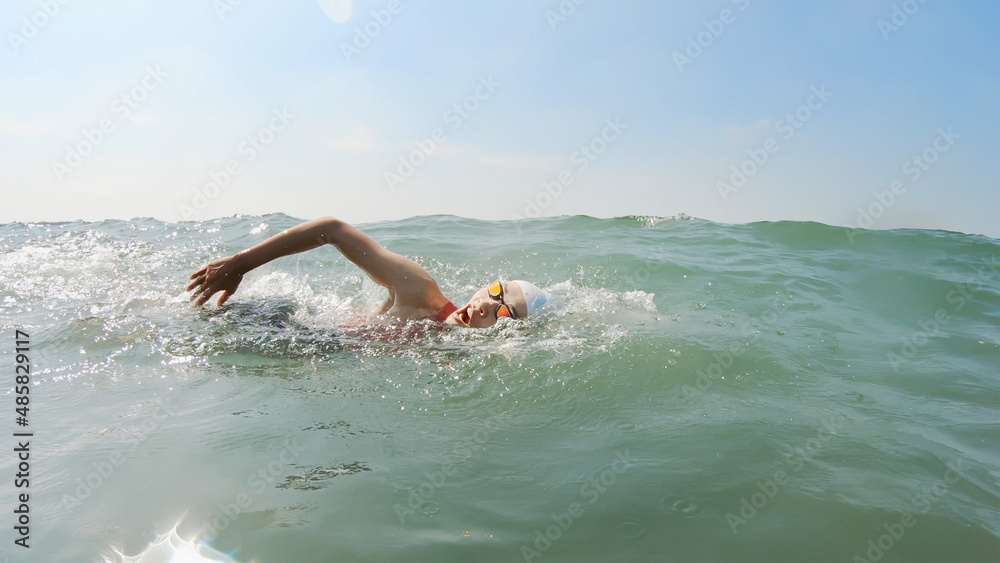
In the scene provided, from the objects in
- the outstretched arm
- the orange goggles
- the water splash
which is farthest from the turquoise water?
the outstretched arm

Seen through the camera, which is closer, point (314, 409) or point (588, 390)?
point (314, 409)

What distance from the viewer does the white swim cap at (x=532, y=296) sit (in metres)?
5.16

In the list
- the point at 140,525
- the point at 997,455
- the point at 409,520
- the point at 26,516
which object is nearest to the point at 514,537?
the point at 409,520

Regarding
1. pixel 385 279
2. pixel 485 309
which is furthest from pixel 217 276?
pixel 485 309

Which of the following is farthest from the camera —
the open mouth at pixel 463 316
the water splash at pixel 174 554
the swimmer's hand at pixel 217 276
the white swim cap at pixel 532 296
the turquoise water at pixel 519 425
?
the white swim cap at pixel 532 296

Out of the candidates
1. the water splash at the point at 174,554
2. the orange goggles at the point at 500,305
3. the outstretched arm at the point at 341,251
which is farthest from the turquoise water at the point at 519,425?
the outstretched arm at the point at 341,251

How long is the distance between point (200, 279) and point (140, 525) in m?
2.48

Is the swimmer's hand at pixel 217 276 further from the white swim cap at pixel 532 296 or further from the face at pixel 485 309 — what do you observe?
the white swim cap at pixel 532 296

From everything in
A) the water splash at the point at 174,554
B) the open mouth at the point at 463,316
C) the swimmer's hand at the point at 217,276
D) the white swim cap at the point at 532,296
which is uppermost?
the swimmer's hand at the point at 217,276

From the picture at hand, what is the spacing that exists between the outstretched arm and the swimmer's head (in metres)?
0.28

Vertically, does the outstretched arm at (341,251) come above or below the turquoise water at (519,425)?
above

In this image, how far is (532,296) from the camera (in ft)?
17.1

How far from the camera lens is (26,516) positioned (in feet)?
7.55

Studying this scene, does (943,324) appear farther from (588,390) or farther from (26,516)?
(26,516)
